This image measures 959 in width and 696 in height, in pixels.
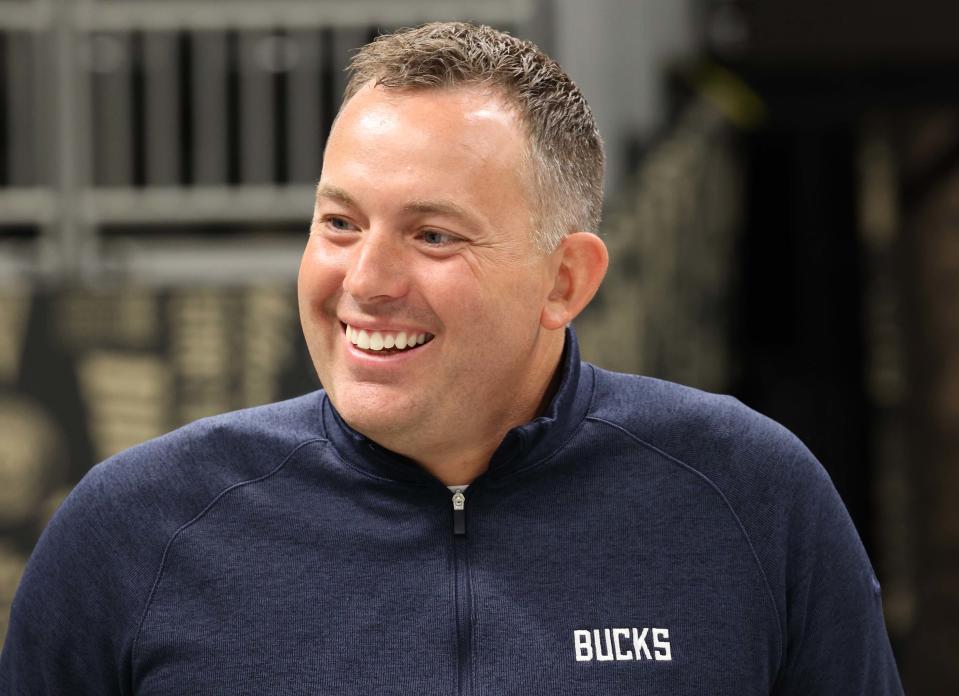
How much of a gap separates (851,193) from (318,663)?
7327 mm

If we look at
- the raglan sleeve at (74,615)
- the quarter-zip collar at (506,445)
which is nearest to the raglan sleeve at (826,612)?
the quarter-zip collar at (506,445)

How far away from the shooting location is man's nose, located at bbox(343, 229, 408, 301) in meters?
1.81

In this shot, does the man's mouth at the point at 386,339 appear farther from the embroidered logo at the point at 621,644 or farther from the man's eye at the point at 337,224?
the embroidered logo at the point at 621,644

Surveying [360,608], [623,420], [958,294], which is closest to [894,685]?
[623,420]

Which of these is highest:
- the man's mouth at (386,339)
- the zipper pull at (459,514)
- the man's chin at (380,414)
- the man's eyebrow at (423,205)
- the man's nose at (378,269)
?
the man's eyebrow at (423,205)

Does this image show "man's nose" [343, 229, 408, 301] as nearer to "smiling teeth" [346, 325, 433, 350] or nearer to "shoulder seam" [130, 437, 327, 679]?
"smiling teeth" [346, 325, 433, 350]

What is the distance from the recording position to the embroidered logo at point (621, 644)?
1841 mm

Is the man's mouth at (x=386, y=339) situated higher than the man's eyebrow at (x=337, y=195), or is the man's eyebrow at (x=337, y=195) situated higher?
the man's eyebrow at (x=337, y=195)

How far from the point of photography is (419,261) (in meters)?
1.84

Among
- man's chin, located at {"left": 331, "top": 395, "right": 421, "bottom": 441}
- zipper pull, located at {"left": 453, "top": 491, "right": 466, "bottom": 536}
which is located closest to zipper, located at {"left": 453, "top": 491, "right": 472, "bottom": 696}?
zipper pull, located at {"left": 453, "top": 491, "right": 466, "bottom": 536}

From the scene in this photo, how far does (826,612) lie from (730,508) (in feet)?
0.59

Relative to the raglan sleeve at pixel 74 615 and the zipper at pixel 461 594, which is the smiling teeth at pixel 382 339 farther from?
the raglan sleeve at pixel 74 615

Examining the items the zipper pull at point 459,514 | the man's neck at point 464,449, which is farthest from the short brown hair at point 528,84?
the zipper pull at point 459,514

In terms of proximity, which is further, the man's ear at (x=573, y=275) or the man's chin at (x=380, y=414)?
the man's ear at (x=573, y=275)
